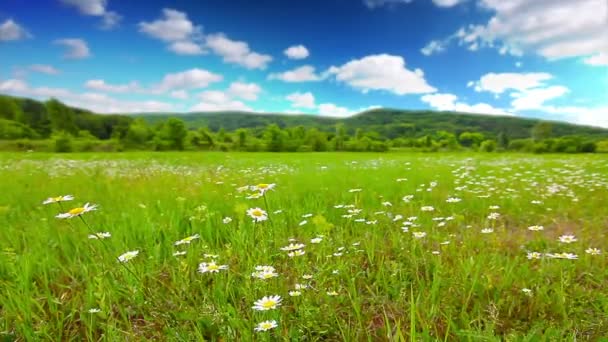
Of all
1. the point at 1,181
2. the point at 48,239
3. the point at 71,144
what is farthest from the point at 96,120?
the point at 48,239

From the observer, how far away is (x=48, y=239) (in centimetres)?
357

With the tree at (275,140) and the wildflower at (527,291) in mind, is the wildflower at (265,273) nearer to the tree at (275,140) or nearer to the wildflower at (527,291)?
the wildflower at (527,291)

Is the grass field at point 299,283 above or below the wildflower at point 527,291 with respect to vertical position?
below

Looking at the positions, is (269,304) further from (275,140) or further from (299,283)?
(275,140)

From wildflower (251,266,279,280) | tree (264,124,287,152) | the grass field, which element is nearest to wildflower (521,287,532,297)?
the grass field

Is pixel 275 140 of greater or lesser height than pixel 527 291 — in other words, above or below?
below

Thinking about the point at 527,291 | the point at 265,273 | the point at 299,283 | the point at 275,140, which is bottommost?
the point at 275,140

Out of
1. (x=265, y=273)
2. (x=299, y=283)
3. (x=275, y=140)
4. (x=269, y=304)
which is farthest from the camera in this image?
(x=275, y=140)

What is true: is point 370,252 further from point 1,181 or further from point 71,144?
point 71,144

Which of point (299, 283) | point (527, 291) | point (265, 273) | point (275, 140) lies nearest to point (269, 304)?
point (265, 273)

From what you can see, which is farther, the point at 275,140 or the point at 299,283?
the point at 275,140

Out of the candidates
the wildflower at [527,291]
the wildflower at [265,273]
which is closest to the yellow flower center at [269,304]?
the wildflower at [265,273]

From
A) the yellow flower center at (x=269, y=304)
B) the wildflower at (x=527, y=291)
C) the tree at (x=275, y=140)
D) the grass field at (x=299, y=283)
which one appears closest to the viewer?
the yellow flower center at (x=269, y=304)

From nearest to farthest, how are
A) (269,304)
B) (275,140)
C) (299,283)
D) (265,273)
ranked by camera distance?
(269,304) → (265,273) → (299,283) → (275,140)
